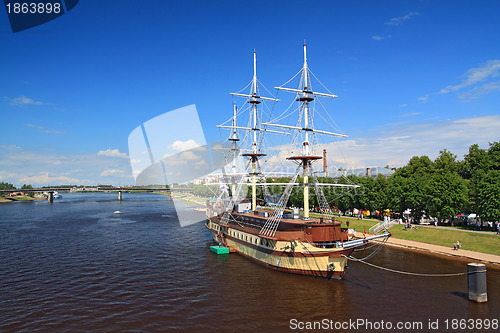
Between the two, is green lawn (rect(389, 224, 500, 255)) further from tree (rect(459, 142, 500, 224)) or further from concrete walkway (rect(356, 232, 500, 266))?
tree (rect(459, 142, 500, 224))

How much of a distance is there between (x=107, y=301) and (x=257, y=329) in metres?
17.1

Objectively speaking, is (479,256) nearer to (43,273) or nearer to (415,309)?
(415,309)

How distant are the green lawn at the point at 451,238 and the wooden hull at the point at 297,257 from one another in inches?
948

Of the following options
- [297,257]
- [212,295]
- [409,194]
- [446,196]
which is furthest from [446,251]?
[212,295]

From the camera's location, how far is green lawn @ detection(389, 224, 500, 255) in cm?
4747

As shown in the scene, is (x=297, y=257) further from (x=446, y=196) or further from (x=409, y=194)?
(x=409, y=194)

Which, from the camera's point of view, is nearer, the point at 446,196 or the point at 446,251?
the point at 446,251

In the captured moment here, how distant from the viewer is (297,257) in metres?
40.8

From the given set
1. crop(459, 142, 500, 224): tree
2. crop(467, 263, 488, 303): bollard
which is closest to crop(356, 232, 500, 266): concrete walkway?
crop(459, 142, 500, 224): tree

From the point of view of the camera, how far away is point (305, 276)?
41.0 m

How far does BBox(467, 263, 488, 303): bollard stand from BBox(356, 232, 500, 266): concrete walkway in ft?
49.6

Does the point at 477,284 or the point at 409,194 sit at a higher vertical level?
the point at 409,194

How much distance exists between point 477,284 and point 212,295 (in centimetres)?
2662

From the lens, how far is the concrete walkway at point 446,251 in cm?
4363
